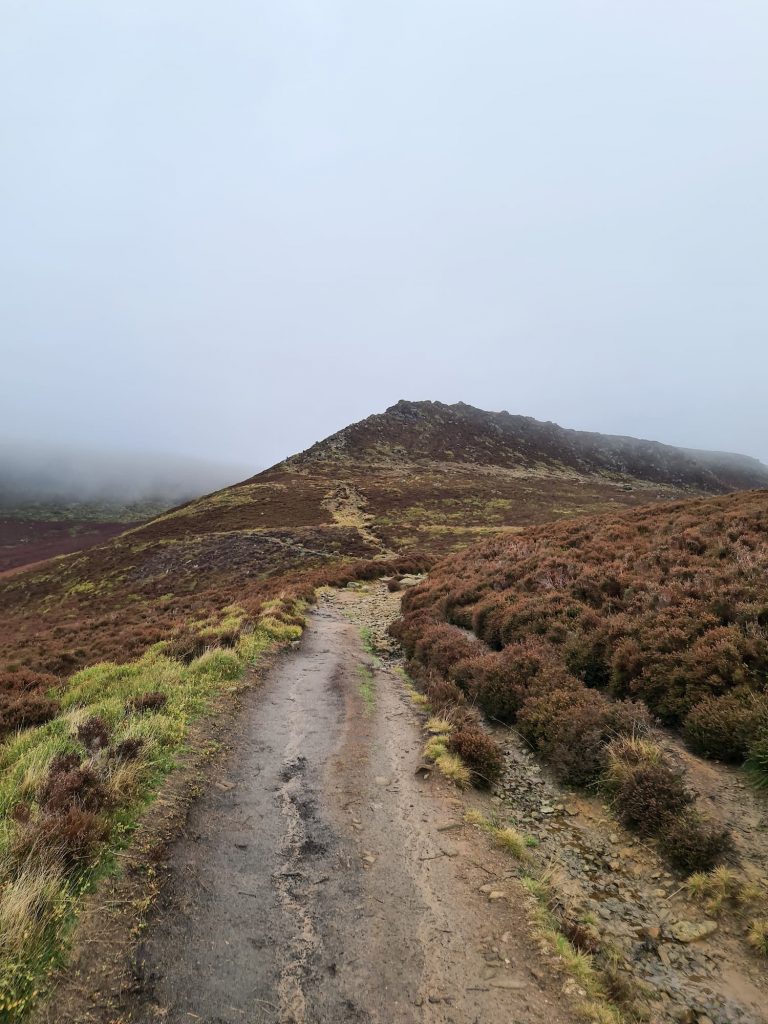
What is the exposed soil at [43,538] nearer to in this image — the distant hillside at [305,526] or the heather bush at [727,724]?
the distant hillside at [305,526]

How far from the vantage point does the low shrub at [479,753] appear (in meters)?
8.57

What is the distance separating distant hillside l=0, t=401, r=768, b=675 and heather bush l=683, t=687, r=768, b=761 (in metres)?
17.6

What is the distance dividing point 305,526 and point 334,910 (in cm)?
4471

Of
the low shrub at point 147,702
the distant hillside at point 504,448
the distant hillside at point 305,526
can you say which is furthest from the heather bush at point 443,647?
the distant hillside at point 504,448

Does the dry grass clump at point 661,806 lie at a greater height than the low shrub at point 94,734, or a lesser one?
lesser

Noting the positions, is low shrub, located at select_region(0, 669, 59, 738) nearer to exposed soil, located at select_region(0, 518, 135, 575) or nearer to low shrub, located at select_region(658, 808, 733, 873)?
low shrub, located at select_region(658, 808, 733, 873)

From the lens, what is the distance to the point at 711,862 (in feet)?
19.3

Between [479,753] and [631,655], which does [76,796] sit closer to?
[479,753]

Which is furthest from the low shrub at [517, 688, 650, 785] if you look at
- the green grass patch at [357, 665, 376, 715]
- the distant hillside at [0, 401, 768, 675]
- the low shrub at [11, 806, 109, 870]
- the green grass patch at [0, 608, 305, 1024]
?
the distant hillside at [0, 401, 768, 675]

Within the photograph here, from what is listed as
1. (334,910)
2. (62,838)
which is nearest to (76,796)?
(62,838)

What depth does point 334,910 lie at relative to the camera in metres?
5.46

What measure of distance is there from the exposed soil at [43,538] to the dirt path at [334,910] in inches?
2612

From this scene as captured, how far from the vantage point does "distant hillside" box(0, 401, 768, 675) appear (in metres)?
28.0

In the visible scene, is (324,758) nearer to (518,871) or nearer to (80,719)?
(518,871)
